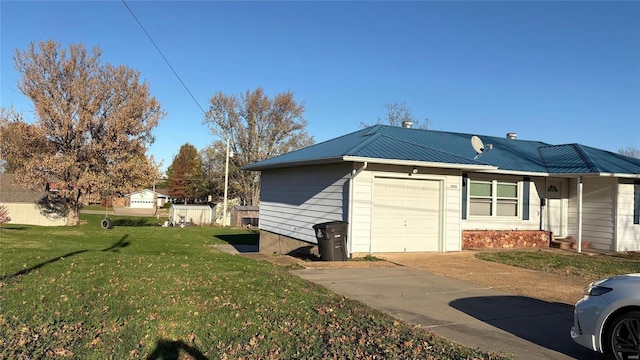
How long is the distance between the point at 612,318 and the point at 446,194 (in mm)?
9614

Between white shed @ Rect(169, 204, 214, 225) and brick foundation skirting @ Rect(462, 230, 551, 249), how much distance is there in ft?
95.9

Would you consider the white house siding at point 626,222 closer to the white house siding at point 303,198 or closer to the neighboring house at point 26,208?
the white house siding at point 303,198

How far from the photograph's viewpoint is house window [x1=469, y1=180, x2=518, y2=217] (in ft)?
53.1

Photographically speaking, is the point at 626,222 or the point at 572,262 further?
the point at 626,222

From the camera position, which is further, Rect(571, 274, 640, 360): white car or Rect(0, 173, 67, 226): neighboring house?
Rect(0, 173, 67, 226): neighboring house

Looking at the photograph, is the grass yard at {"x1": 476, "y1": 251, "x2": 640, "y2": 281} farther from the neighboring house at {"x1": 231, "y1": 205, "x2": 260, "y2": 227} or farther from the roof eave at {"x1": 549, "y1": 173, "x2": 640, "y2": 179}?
the neighboring house at {"x1": 231, "y1": 205, "x2": 260, "y2": 227}

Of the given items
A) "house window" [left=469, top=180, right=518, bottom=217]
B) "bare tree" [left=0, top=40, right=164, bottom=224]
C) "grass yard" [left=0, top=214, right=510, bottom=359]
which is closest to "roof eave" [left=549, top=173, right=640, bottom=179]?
"house window" [left=469, top=180, right=518, bottom=217]

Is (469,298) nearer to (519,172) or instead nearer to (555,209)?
(519,172)

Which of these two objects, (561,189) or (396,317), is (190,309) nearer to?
(396,317)

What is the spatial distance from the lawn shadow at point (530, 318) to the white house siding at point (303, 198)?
18.4 ft

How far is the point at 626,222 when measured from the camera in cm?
1608

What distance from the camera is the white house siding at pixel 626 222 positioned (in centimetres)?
1591

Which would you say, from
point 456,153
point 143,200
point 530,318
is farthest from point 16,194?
point 143,200

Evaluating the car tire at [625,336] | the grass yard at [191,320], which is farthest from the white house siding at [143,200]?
the car tire at [625,336]
